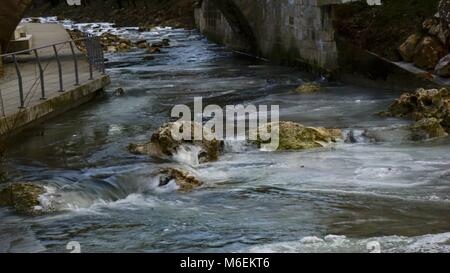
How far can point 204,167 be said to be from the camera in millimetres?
8711

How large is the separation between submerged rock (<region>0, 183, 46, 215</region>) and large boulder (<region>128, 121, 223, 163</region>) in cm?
204

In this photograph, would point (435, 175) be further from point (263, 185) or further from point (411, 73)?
point (411, 73)

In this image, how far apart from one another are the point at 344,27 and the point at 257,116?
14.1 ft

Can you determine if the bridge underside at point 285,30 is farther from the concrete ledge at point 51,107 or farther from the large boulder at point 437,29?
the concrete ledge at point 51,107

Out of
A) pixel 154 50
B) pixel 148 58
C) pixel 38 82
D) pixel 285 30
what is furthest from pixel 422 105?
pixel 154 50

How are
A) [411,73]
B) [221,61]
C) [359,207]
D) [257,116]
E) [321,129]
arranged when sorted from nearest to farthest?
[359,207] < [321,129] < [257,116] < [411,73] < [221,61]

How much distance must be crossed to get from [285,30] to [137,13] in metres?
30.8

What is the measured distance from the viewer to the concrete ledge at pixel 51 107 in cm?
1007

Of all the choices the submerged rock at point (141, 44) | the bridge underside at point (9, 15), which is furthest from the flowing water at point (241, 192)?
the submerged rock at point (141, 44)

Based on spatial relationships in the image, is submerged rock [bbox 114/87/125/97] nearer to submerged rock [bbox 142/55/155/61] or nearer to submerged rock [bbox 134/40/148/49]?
submerged rock [bbox 142/55/155/61]

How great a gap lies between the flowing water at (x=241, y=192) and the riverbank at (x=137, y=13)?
2753cm

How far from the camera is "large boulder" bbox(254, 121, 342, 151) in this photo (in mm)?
9469
